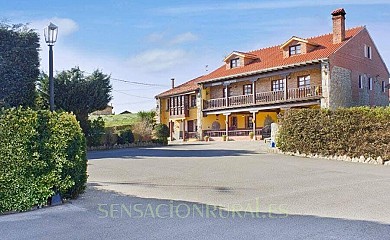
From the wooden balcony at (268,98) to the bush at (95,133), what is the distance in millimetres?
12329

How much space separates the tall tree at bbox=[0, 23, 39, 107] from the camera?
14594mm

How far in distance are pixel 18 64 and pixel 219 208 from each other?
11.9 m

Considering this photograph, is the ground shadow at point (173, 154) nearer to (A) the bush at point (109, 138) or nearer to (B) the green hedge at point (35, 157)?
(A) the bush at point (109, 138)

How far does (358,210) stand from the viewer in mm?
7359

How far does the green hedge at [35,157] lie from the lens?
7520mm

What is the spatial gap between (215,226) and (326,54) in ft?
81.8

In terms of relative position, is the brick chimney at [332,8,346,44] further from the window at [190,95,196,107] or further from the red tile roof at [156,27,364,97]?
the window at [190,95,196,107]

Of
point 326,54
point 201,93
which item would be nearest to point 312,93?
point 326,54

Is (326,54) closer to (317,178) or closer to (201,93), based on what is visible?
(201,93)

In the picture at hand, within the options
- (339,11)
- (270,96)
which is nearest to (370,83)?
(339,11)

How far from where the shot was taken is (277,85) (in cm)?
3259

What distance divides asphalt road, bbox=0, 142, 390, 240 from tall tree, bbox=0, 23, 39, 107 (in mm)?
4992

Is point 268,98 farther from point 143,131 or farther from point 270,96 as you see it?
point 143,131

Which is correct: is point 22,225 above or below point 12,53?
below
